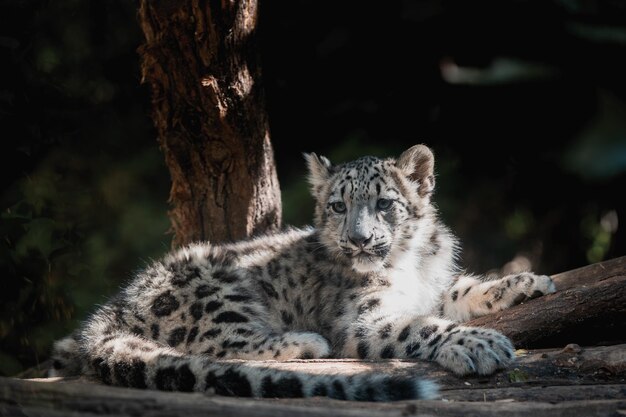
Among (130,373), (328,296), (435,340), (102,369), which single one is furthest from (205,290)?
(435,340)

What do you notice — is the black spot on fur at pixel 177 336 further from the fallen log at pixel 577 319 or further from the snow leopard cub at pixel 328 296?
the fallen log at pixel 577 319

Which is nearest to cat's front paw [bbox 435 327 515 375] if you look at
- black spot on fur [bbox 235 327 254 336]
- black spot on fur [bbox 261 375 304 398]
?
black spot on fur [bbox 261 375 304 398]

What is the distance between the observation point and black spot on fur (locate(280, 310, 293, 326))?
685 centimetres

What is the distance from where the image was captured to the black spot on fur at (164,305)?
6235 millimetres

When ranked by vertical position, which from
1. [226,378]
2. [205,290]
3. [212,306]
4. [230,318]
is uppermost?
[205,290]

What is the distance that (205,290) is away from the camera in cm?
643

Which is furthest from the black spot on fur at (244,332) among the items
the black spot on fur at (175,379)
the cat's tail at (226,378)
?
the black spot on fur at (175,379)

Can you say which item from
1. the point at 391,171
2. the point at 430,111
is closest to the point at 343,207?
the point at 391,171

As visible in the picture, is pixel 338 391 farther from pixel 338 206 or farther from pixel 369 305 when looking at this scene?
pixel 338 206

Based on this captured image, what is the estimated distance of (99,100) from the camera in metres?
9.72

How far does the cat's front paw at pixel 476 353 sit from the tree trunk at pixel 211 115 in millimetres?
2824

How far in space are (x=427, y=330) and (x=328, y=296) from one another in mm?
1229

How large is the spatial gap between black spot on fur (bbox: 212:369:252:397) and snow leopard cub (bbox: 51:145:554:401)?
16.4 inches

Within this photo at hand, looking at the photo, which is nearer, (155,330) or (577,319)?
(577,319)
